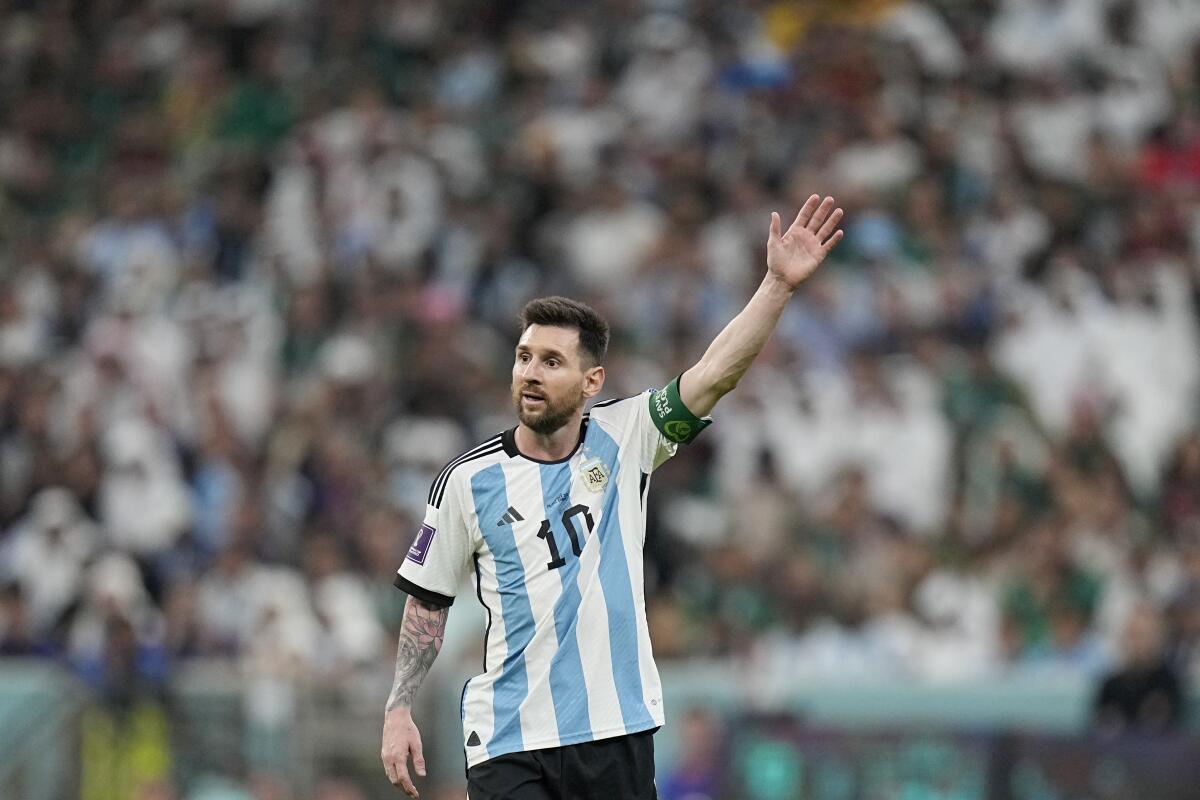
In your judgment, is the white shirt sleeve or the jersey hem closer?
the jersey hem

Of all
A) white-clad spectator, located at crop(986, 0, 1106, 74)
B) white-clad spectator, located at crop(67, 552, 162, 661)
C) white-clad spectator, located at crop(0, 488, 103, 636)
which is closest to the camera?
white-clad spectator, located at crop(67, 552, 162, 661)

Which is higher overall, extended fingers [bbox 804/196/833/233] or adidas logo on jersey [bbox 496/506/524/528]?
extended fingers [bbox 804/196/833/233]

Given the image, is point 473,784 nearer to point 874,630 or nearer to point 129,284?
point 874,630

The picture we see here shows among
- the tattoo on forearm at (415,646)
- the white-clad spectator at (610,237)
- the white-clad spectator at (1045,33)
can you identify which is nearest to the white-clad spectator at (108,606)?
the white-clad spectator at (610,237)

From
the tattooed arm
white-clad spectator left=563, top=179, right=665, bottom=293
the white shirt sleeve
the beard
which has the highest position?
white-clad spectator left=563, top=179, right=665, bottom=293

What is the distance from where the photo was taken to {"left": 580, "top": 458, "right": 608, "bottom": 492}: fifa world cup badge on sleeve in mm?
6434

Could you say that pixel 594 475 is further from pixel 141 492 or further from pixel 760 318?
pixel 141 492

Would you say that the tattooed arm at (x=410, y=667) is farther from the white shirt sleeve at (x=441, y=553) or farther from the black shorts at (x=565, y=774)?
the black shorts at (x=565, y=774)

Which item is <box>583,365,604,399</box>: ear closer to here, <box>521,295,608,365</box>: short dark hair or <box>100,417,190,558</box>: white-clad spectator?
<box>521,295,608,365</box>: short dark hair

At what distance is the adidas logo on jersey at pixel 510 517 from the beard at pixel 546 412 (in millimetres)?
263

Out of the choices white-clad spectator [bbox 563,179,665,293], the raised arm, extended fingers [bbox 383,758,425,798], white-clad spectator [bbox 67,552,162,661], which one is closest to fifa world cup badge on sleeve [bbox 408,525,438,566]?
extended fingers [bbox 383,758,425,798]

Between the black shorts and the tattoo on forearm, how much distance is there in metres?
0.39

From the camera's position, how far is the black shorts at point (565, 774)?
628 centimetres

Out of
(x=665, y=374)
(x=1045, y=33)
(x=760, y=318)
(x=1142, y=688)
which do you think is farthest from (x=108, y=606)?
(x=1045, y=33)
